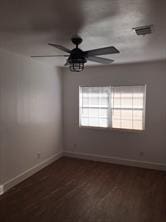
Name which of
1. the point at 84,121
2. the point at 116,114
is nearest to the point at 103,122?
the point at 116,114

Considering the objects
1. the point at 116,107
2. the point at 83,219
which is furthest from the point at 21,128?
the point at 116,107

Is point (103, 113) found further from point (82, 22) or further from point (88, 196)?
point (82, 22)

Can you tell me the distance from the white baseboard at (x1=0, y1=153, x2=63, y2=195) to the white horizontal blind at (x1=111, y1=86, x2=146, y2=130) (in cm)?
194

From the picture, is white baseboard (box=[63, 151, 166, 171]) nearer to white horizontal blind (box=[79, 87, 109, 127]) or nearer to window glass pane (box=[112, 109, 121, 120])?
white horizontal blind (box=[79, 87, 109, 127])

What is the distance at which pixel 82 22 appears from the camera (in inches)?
81.7

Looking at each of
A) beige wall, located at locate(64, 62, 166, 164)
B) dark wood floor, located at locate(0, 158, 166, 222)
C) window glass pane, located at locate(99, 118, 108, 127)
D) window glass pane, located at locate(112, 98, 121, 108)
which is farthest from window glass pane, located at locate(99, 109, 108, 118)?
dark wood floor, located at locate(0, 158, 166, 222)

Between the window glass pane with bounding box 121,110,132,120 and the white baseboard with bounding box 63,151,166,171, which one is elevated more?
the window glass pane with bounding box 121,110,132,120

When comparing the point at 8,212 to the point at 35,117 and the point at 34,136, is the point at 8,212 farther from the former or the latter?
Answer: the point at 35,117

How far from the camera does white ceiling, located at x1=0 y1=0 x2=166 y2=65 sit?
5.57ft

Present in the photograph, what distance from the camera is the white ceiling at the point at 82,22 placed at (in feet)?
5.57

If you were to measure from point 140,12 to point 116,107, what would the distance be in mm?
3177

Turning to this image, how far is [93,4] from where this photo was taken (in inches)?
66.0

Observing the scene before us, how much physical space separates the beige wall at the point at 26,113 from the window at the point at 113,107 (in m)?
0.84

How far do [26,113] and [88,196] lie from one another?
213 cm
